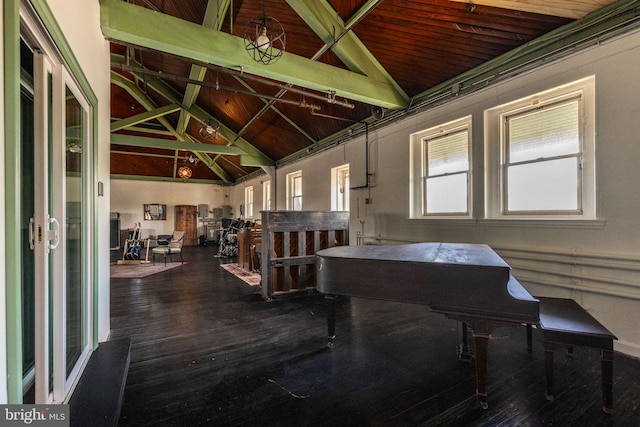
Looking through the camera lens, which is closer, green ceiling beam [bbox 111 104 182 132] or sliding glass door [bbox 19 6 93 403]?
sliding glass door [bbox 19 6 93 403]

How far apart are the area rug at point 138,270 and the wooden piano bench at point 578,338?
245 inches

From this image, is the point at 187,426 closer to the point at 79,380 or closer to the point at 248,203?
the point at 79,380

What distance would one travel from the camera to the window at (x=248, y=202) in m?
11.8

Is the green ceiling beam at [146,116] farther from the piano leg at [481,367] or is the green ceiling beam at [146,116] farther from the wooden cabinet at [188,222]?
the piano leg at [481,367]

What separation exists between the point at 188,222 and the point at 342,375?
Result: 11.9 m

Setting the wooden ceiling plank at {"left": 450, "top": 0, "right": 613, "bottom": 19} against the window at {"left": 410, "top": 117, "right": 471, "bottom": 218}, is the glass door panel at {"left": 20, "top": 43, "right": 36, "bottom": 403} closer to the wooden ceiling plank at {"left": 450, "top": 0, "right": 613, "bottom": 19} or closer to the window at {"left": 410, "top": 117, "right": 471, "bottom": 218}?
the wooden ceiling plank at {"left": 450, "top": 0, "right": 613, "bottom": 19}

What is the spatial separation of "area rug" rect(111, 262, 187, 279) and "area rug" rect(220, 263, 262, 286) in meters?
1.25

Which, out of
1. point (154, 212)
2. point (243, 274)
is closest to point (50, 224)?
point (243, 274)

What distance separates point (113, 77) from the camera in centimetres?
667

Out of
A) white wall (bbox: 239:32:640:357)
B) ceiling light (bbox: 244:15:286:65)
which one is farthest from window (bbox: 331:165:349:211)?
ceiling light (bbox: 244:15:286:65)

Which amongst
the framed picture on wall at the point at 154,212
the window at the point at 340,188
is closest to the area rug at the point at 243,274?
the window at the point at 340,188

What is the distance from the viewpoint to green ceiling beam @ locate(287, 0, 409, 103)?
330 cm

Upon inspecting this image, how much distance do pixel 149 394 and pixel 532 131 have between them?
4.29 metres

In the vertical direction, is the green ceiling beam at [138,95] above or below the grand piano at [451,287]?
above
